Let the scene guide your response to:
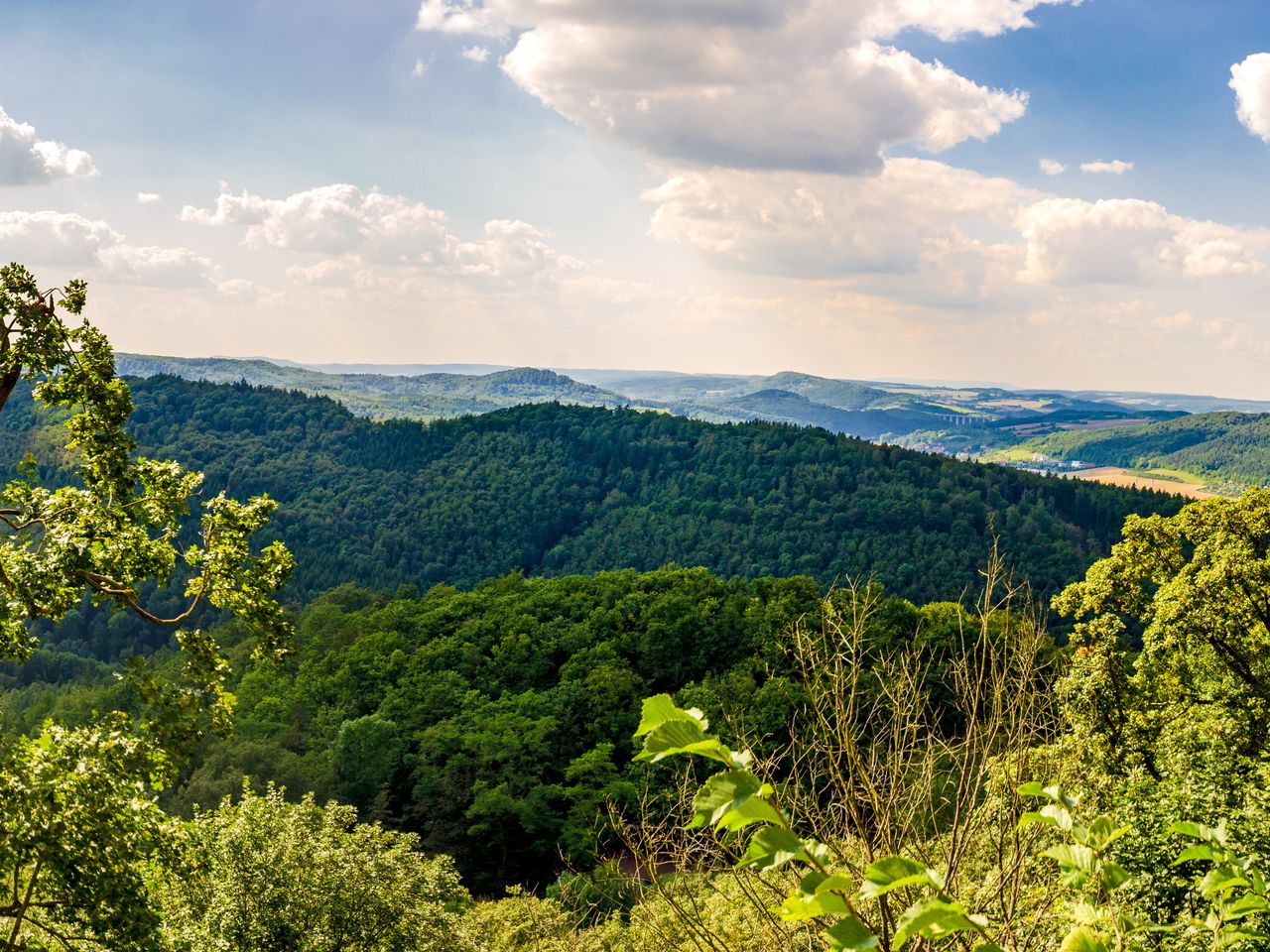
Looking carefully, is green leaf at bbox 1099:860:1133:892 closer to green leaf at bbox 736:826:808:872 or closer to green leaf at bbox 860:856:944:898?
green leaf at bbox 860:856:944:898

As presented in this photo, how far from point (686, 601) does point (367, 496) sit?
109038mm

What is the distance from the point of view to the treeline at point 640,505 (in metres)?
118

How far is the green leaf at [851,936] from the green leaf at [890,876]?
66 millimetres

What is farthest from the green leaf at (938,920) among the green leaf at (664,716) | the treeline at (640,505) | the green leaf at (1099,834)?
the treeline at (640,505)

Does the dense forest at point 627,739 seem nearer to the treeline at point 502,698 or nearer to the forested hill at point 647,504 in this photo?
the treeline at point 502,698

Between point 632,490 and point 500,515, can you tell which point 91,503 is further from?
point 632,490

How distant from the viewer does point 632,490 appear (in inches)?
6280

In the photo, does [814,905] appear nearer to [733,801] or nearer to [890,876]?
[890,876]

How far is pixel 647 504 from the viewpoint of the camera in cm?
14975

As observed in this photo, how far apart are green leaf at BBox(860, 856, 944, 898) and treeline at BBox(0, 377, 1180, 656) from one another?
10117 centimetres

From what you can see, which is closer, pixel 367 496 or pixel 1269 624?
pixel 1269 624

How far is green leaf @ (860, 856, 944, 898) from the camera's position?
1.89 m

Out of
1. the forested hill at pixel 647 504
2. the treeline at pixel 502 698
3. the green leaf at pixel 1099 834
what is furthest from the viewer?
the forested hill at pixel 647 504

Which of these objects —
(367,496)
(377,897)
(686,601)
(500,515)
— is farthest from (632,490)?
(377,897)
